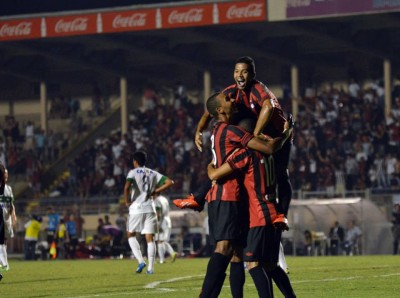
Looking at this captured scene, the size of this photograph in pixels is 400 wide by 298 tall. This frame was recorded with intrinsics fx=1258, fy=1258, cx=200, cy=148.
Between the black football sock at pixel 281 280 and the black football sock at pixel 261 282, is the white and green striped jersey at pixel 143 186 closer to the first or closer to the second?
the black football sock at pixel 281 280

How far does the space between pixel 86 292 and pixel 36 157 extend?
31310 millimetres

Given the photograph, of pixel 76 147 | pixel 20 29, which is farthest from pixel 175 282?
pixel 76 147

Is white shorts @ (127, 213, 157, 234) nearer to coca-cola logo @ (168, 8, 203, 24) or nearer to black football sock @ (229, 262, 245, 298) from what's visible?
black football sock @ (229, 262, 245, 298)

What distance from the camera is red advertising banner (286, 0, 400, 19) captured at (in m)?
39.1

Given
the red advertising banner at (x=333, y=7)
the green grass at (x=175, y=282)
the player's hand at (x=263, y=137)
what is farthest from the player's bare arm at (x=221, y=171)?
the red advertising banner at (x=333, y=7)

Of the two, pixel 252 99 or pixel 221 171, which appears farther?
pixel 252 99

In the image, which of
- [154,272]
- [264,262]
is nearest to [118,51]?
[154,272]

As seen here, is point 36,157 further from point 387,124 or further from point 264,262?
point 264,262

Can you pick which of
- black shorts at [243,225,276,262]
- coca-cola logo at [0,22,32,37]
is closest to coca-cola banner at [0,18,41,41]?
coca-cola logo at [0,22,32,37]

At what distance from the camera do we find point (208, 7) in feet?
140

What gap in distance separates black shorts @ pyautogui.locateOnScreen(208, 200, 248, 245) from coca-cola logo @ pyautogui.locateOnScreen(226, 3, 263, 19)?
1207 inches

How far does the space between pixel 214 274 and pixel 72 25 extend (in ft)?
113

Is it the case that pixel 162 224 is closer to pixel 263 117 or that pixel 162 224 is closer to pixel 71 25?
pixel 71 25

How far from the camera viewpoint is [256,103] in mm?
11922
